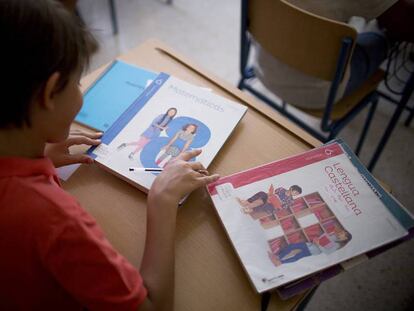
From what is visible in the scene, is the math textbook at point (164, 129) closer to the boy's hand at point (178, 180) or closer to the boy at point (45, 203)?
the boy's hand at point (178, 180)

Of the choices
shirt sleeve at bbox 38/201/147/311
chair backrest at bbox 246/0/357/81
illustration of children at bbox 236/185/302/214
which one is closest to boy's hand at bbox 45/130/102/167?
shirt sleeve at bbox 38/201/147/311

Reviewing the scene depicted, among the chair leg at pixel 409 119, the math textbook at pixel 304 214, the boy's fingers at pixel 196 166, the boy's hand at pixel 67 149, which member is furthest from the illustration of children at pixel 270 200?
the chair leg at pixel 409 119

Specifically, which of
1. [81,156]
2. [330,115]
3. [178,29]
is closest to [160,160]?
[81,156]

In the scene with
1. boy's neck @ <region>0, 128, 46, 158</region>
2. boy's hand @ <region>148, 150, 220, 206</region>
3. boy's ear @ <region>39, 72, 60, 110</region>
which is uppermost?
boy's ear @ <region>39, 72, 60, 110</region>

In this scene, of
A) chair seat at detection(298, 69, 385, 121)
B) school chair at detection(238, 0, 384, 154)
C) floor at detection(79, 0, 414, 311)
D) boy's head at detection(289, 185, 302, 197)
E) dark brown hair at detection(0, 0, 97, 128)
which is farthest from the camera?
floor at detection(79, 0, 414, 311)

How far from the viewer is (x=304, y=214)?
0.66 meters

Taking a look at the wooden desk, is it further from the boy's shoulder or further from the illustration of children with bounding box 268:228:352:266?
the boy's shoulder

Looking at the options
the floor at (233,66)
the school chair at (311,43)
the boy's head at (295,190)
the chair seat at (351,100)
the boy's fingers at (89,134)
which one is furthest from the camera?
the floor at (233,66)

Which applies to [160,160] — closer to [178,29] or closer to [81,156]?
[81,156]

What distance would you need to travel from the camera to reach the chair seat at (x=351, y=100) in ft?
3.98

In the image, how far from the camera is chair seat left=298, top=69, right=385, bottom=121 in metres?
1.21

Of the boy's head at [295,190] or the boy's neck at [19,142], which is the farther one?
the boy's head at [295,190]

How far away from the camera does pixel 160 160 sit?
29.9 inches

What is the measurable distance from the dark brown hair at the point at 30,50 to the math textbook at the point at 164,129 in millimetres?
255
